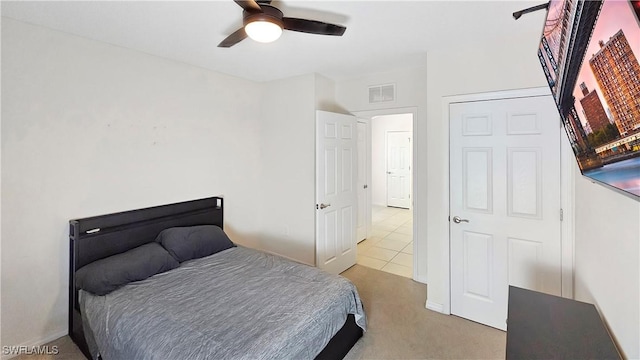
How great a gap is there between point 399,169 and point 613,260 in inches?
249

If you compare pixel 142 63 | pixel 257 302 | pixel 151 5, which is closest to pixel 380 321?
pixel 257 302

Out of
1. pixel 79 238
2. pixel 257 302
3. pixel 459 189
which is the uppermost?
pixel 459 189

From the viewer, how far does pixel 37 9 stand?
197cm

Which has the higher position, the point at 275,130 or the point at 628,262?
the point at 275,130

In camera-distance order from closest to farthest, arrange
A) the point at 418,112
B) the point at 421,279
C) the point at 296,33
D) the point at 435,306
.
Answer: the point at 296,33
the point at 435,306
the point at 418,112
the point at 421,279

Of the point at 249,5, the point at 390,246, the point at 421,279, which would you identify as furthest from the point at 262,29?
the point at 390,246

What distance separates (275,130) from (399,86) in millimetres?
1662

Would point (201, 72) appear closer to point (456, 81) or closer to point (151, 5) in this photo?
point (151, 5)

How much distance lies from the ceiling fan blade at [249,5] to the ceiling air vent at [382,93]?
7.08 ft

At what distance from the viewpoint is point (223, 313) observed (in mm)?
1815

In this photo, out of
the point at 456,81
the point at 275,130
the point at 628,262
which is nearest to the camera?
the point at 628,262

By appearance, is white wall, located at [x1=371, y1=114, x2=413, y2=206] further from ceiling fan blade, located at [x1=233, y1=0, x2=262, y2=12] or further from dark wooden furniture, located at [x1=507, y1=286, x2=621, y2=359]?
dark wooden furniture, located at [x1=507, y1=286, x2=621, y2=359]

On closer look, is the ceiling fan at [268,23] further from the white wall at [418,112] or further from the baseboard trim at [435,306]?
the baseboard trim at [435,306]

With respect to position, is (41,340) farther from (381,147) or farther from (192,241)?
(381,147)
